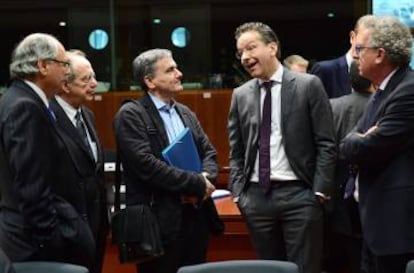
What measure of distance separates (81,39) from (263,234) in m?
6.92

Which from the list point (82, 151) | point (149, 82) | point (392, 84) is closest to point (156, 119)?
point (149, 82)

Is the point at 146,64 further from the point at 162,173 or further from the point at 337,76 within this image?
the point at 337,76

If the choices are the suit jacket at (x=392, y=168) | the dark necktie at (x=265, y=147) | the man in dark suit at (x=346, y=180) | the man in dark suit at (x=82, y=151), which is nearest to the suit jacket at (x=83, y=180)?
the man in dark suit at (x=82, y=151)

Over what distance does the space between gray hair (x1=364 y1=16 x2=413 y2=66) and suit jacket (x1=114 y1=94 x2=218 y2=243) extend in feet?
3.68

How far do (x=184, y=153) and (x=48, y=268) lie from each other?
1.30m

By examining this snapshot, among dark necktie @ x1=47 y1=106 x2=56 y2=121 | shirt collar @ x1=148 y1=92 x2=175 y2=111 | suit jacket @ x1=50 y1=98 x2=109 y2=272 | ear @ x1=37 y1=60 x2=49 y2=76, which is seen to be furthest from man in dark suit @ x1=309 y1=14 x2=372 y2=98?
ear @ x1=37 y1=60 x2=49 y2=76

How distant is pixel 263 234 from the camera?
368cm

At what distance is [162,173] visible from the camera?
3695 mm

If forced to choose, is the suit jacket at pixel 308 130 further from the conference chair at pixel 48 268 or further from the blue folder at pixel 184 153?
the conference chair at pixel 48 268

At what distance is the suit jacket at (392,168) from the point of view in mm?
3078

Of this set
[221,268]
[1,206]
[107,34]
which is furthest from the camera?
[107,34]

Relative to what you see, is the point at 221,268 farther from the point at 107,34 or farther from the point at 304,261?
the point at 107,34

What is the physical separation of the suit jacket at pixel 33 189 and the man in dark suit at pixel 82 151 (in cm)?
10

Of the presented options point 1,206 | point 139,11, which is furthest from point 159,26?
point 1,206
